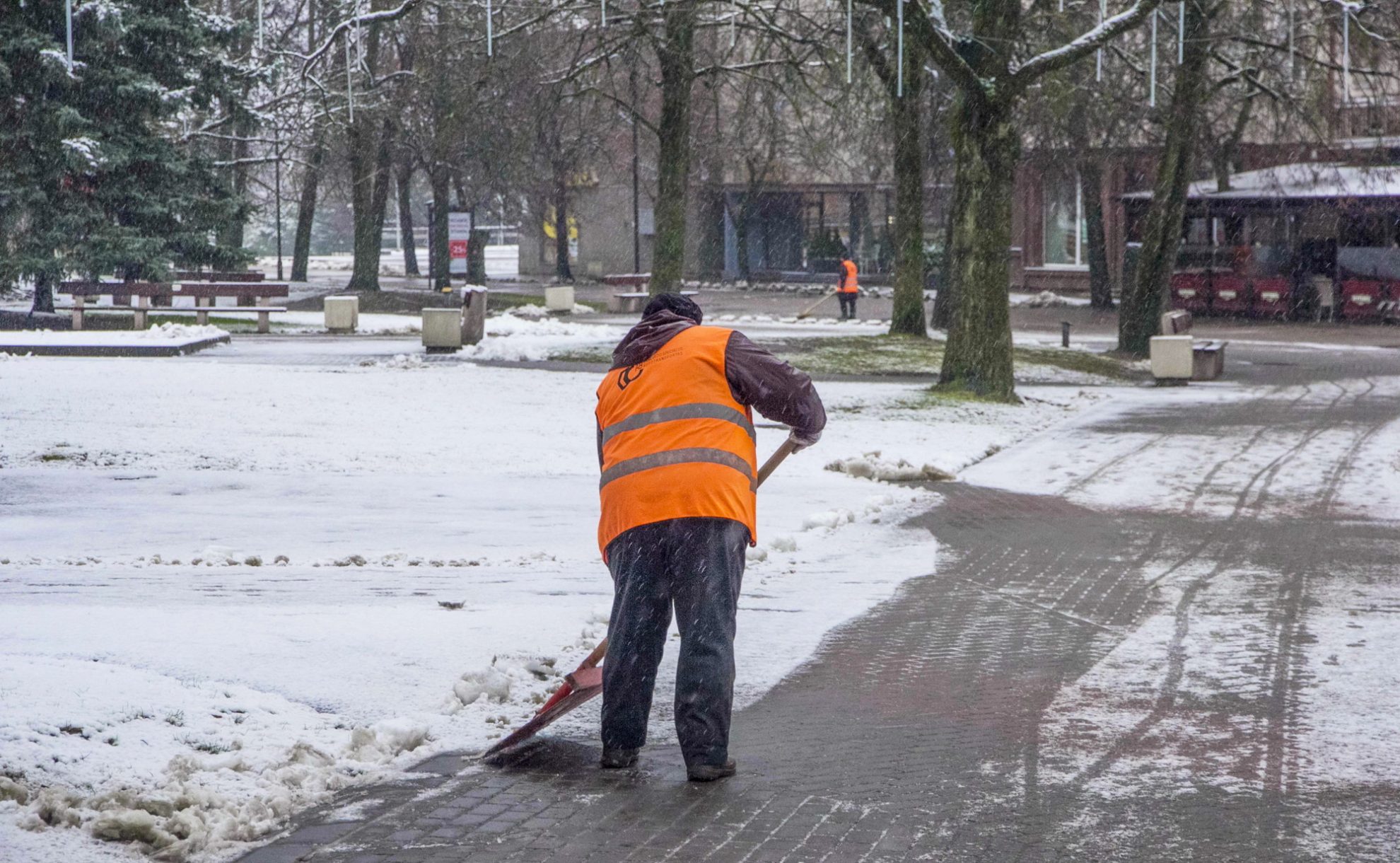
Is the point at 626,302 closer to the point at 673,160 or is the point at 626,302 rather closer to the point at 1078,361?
the point at 673,160

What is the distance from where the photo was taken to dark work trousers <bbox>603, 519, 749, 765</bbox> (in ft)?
17.1

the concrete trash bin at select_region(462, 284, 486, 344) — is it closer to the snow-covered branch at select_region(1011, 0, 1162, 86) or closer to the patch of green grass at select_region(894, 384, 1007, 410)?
the patch of green grass at select_region(894, 384, 1007, 410)

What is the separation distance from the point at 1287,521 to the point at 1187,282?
1147 inches

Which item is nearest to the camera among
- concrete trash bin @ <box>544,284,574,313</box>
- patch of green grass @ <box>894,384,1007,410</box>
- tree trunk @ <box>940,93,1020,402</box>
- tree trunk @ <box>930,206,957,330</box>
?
patch of green grass @ <box>894,384,1007,410</box>

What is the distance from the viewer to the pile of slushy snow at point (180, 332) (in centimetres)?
2420

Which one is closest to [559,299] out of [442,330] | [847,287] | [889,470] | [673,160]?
[847,287]

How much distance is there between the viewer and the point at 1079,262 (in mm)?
49781

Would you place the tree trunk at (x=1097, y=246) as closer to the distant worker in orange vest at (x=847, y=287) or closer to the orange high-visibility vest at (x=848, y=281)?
the distant worker in orange vest at (x=847, y=287)

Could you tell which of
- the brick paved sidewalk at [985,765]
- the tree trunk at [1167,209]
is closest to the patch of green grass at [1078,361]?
the tree trunk at [1167,209]

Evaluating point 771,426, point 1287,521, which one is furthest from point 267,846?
point 771,426

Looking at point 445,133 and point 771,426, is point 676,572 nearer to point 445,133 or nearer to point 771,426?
point 771,426

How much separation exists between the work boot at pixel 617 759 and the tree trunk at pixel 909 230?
21882 millimetres

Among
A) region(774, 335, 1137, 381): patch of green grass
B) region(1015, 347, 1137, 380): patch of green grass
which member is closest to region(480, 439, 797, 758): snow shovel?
region(774, 335, 1137, 381): patch of green grass

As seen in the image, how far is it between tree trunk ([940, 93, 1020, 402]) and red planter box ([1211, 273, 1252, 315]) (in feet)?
67.5
